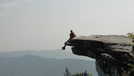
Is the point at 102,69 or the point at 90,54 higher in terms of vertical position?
the point at 90,54

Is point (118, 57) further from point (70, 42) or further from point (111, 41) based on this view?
point (70, 42)

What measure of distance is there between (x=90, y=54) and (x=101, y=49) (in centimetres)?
422

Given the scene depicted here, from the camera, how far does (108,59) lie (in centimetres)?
2197

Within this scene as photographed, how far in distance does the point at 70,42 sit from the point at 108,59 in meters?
8.65

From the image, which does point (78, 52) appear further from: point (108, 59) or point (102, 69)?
point (108, 59)

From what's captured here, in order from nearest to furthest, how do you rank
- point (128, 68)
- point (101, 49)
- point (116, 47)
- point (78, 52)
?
point (128, 68) → point (116, 47) → point (101, 49) → point (78, 52)

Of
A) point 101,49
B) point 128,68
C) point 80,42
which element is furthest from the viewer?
point 80,42

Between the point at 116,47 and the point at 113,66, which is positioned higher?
the point at 116,47

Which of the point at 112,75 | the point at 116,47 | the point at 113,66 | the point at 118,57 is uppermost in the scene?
the point at 116,47

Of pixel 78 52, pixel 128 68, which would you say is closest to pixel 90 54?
pixel 78 52

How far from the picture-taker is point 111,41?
959 inches

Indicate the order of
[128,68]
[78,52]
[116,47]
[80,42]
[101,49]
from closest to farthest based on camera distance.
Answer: [128,68]
[116,47]
[101,49]
[80,42]
[78,52]

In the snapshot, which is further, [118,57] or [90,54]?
[90,54]

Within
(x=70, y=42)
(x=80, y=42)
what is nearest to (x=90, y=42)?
(x=80, y=42)
